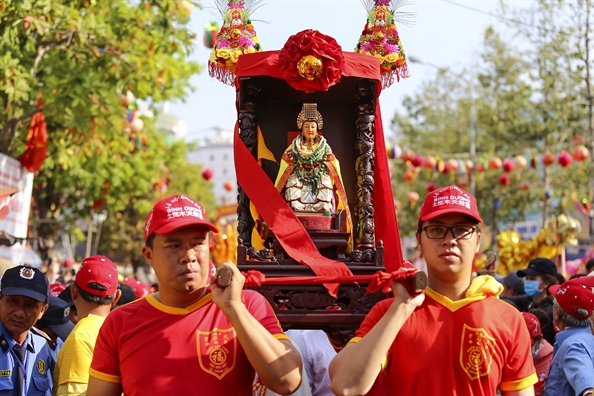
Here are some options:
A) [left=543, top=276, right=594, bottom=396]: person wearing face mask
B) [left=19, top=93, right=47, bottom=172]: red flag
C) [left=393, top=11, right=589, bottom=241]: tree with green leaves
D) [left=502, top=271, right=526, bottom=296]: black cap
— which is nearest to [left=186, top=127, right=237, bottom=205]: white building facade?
[left=393, top=11, right=589, bottom=241]: tree with green leaves

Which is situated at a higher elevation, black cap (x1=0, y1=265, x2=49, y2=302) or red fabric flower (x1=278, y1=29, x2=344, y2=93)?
red fabric flower (x1=278, y1=29, x2=344, y2=93)

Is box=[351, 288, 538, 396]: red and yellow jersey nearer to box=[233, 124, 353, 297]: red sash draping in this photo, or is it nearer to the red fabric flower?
box=[233, 124, 353, 297]: red sash draping

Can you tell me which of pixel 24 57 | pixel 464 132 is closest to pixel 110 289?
pixel 24 57

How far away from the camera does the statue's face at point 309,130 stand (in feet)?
19.8

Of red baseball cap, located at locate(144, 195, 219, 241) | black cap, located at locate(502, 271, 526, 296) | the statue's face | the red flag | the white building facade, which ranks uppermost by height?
the white building facade

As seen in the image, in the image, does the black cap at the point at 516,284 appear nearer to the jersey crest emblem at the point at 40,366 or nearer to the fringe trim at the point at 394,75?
the fringe trim at the point at 394,75

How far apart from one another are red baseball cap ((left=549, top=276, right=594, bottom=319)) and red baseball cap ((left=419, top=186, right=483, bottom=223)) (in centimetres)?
184

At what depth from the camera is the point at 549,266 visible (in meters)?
7.66

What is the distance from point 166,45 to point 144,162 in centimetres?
1268

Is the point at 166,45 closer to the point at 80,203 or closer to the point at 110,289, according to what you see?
the point at 110,289

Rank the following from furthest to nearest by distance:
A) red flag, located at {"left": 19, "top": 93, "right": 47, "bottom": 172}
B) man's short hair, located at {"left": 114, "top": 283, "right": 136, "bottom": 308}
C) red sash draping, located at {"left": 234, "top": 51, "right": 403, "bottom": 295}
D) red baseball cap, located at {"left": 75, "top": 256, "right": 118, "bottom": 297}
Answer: red flag, located at {"left": 19, "top": 93, "right": 47, "bottom": 172}
man's short hair, located at {"left": 114, "top": 283, "right": 136, "bottom": 308}
red sash draping, located at {"left": 234, "top": 51, "right": 403, "bottom": 295}
red baseball cap, located at {"left": 75, "top": 256, "right": 118, "bottom": 297}

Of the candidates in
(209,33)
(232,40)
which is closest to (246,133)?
(232,40)

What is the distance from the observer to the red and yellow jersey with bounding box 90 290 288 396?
2.91 metres

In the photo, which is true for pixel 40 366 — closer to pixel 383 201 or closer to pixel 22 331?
pixel 22 331
